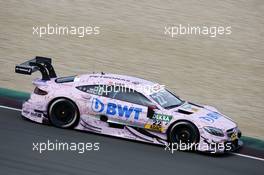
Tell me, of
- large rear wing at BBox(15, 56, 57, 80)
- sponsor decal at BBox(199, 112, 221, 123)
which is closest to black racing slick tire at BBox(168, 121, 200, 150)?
sponsor decal at BBox(199, 112, 221, 123)

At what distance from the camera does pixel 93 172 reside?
10.8m

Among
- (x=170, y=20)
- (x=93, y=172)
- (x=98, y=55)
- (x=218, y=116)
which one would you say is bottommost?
(x=93, y=172)

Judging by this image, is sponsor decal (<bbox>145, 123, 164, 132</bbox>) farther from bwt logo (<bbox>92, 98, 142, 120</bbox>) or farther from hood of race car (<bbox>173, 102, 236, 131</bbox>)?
hood of race car (<bbox>173, 102, 236, 131</bbox>)

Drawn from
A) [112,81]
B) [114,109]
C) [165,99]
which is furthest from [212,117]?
[112,81]

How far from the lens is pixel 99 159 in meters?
11.5

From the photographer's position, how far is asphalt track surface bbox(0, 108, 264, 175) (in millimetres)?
10969

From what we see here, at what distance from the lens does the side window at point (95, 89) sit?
13.0 m

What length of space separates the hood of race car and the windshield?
17 centimetres

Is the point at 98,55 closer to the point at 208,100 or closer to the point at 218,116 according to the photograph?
the point at 208,100

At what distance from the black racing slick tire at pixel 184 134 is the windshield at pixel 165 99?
542mm

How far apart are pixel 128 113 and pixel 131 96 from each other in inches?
14.9

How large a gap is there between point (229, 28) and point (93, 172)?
10468mm

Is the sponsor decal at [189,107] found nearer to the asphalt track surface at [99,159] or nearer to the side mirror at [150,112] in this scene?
the side mirror at [150,112]

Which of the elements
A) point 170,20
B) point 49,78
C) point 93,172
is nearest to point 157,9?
point 170,20
